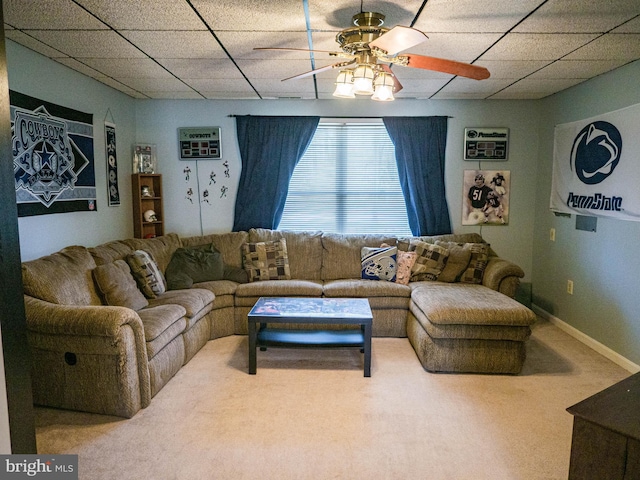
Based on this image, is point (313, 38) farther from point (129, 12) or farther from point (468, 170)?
point (468, 170)

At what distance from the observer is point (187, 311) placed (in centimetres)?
345

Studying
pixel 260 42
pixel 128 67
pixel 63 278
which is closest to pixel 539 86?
pixel 260 42

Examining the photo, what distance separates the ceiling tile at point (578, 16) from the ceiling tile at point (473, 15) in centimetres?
9

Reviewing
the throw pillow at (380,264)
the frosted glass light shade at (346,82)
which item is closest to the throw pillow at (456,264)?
the throw pillow at (380,264)

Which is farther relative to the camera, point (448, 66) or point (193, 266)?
point (193, 266)

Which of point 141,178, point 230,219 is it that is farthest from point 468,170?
point 141,178

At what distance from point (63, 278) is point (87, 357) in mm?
646

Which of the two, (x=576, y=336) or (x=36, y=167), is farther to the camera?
(x=576, y=336)

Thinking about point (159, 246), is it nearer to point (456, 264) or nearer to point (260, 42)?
point (260, 42)

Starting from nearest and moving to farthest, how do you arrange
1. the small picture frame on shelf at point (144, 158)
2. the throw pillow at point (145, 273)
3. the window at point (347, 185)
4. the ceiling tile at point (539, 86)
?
1. the throw pillow at point (145, 273)
2. the ceiling tile at point (539, 86)
3. the small picture frame on shelf at point (144, 158)
4. the window at point (347, 185)

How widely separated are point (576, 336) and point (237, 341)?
3.06 meters

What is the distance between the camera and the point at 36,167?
3182 millimetres

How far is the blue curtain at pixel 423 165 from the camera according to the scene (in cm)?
491

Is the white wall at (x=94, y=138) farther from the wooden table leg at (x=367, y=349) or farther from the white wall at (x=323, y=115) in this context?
the wooden table leg at (x=367, y=349)
